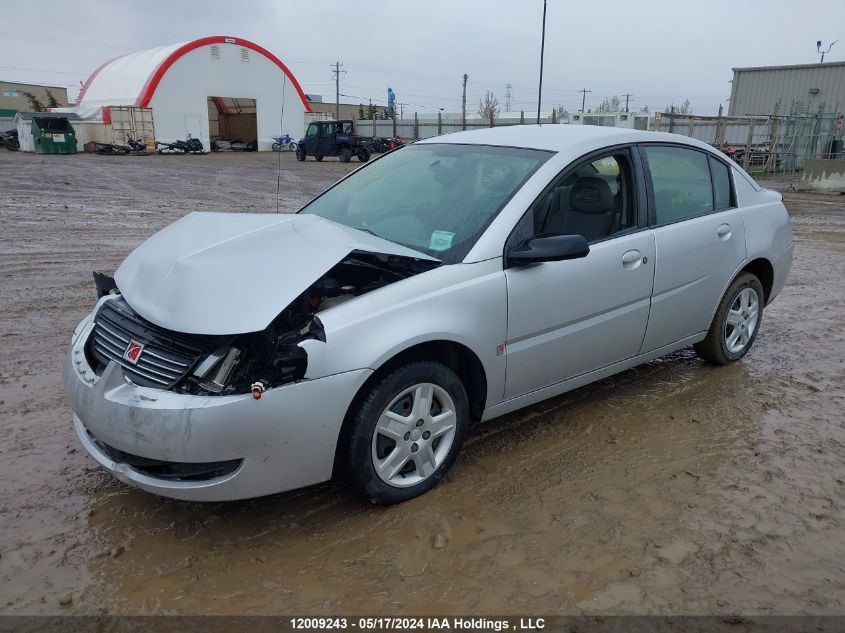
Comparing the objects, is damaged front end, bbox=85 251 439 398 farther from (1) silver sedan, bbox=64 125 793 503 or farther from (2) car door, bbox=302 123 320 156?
(2) car door, bbox=302 123 320 156

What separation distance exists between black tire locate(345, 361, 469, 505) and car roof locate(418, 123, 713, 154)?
1.51 meters

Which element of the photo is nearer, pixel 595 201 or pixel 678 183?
pixel 595 201

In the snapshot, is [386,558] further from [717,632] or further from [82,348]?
[82,348]

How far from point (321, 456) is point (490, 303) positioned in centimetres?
107

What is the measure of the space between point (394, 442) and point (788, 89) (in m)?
31.4

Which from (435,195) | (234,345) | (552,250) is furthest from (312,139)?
(234,345)

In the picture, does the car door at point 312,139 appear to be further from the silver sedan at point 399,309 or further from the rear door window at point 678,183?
the rear door window at point 678,183

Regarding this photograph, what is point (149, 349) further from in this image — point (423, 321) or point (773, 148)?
point (773, 148)

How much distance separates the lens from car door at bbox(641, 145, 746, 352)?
4.09m

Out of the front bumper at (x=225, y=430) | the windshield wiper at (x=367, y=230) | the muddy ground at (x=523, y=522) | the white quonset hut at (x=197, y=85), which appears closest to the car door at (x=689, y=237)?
the muddy ground at (x=523, y=522)

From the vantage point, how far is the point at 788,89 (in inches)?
1116

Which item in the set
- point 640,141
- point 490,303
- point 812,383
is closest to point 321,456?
point 490,303

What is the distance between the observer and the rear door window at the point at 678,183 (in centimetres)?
415

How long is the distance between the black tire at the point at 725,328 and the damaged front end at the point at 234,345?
8.20ft
